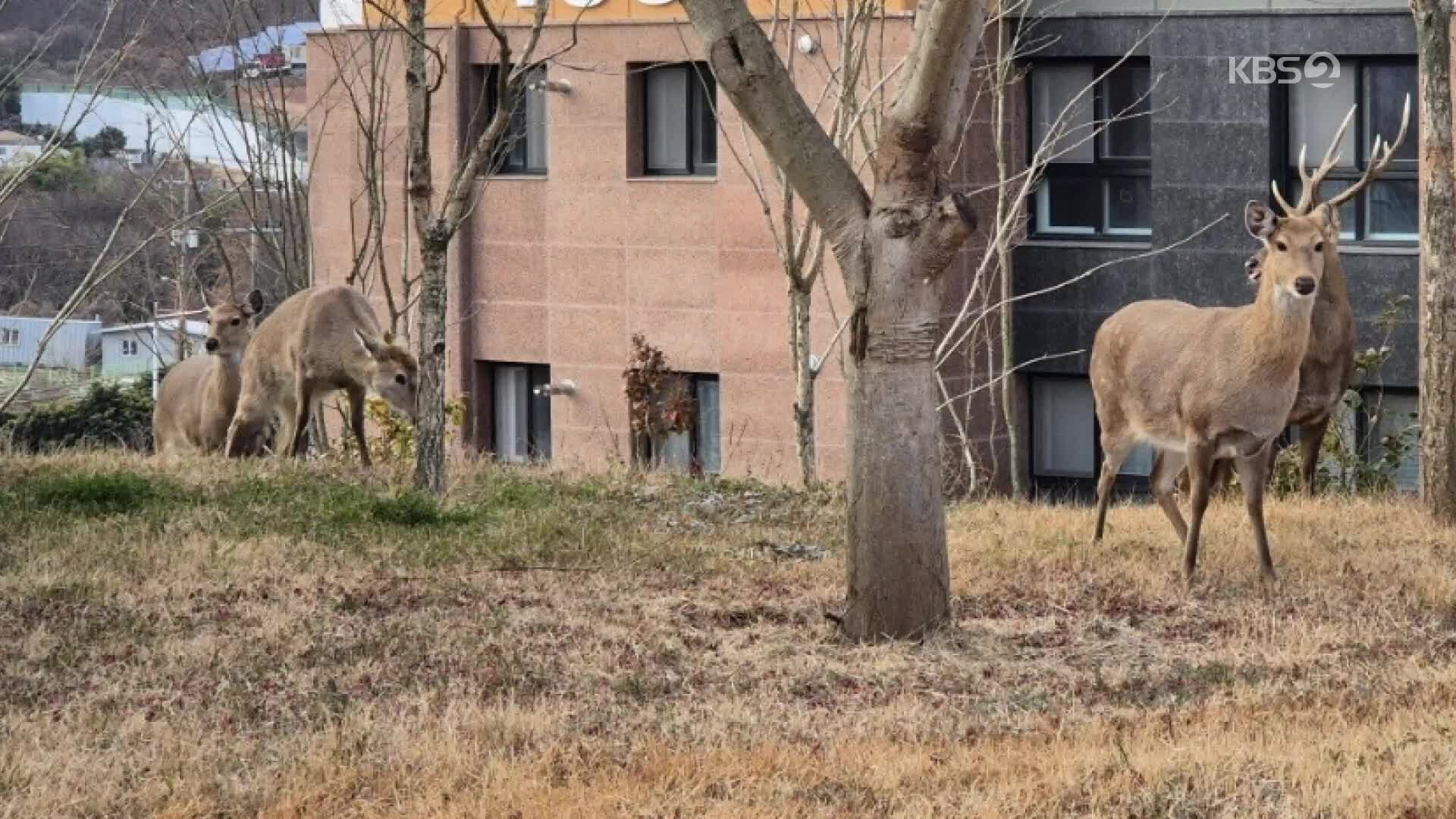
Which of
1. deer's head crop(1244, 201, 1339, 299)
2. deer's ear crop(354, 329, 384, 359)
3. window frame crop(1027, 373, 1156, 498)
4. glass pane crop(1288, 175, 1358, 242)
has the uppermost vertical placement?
glass pane crop(1288, 175, 1358, 242)

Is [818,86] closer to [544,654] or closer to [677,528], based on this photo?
[677,528]

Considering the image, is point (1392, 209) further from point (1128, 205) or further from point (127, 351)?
point (127, 351)

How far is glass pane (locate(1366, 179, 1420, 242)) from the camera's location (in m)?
26.5

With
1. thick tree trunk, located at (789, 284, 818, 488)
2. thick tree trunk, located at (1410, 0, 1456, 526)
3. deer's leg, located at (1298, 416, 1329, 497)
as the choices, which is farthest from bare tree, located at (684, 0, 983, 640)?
thick tree trunk, located at (789, 284, 818, 488)

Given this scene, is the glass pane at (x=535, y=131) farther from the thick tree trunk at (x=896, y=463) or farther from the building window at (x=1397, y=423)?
the thick tree trunk at (x=896, y=463)

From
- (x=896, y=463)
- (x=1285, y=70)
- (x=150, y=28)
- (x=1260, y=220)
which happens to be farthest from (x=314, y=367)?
(x=1285, y=70)

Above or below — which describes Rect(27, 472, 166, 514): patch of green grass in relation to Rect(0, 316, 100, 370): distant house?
below

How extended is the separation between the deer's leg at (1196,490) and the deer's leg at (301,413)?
303 inches

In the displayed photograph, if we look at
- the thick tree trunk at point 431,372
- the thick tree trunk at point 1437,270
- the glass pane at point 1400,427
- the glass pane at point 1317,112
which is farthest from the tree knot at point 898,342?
the glass pane at point 1317,112

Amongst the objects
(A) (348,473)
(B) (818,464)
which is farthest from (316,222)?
(A) (348,473)

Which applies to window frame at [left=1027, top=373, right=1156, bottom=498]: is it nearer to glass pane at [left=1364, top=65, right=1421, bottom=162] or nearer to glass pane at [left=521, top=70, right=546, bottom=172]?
glass pane at [left=1364, top=65, right=1421, bottom=162]

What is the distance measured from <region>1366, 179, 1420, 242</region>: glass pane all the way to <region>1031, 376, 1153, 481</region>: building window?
157 inches

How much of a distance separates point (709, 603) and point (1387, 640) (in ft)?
10.7

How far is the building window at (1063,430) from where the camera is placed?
29.0 m
